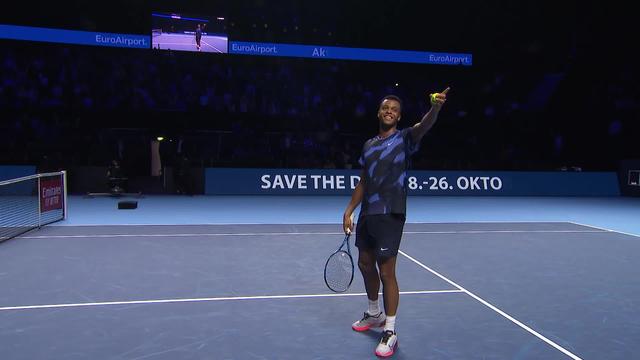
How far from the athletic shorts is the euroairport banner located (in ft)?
45.4

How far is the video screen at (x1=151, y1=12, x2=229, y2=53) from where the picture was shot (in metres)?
20.6

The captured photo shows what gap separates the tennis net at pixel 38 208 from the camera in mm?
9430

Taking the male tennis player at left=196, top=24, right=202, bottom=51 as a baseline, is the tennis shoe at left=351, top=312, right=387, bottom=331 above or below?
below

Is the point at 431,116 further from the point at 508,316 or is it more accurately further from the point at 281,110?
the point at 281,110

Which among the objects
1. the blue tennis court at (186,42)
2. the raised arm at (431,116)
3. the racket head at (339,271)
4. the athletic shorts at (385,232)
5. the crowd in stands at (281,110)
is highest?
the blue tennis court at (186,42)

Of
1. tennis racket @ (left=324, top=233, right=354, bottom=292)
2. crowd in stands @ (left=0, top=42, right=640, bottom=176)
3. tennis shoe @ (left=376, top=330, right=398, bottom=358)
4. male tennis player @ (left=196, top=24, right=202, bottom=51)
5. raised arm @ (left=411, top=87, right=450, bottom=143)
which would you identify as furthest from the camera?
male tennis player @ (left=196, top=24, right=202, bottom=51)

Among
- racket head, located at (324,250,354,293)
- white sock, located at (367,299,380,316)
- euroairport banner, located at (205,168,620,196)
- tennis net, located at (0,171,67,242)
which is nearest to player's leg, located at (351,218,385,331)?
white sock, located at (367,299,380,316)

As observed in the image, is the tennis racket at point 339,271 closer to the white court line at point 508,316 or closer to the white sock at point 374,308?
the white sock at point 374,308

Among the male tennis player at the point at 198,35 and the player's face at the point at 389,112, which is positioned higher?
the male tennis player at the point at 198,35

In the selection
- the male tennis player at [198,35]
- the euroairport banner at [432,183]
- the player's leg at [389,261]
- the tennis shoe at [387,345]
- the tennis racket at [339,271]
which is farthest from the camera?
the male tennis player at [198,35]

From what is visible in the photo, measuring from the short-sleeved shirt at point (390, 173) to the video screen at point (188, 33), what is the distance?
1846cm

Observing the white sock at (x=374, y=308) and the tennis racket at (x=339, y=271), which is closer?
the white sock at (x=374, y=308)

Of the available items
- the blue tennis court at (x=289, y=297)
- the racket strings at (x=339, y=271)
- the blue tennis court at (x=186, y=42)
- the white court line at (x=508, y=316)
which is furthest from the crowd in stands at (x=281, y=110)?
the racket strings at (x=339, y=271)

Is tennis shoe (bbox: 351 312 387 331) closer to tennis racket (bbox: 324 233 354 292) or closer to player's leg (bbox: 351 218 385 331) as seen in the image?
player's leg (bbox: 351 218 385 331)
